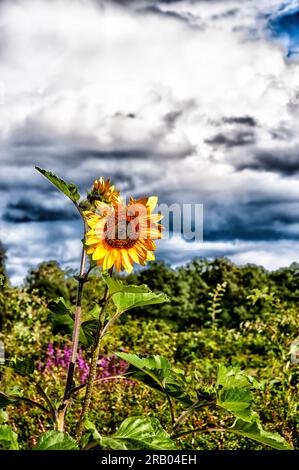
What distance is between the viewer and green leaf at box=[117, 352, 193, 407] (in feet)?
6.35

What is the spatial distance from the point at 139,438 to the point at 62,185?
29.2 inches

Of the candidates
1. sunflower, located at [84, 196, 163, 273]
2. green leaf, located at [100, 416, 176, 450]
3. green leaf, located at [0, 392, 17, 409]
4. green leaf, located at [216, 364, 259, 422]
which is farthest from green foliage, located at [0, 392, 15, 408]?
green leaf, located at [216, 364, 259, 422]

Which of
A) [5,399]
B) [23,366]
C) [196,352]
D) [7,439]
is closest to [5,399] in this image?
[5,399]

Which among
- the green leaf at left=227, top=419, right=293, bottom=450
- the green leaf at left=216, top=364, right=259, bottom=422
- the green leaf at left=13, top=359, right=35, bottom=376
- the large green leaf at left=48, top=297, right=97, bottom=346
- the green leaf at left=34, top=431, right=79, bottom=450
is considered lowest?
the green leaf at left=227, top=419, right=293, bottom=450

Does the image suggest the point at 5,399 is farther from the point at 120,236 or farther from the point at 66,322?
the point at 120,236

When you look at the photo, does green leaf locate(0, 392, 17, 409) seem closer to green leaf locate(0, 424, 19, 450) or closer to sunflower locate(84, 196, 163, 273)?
green leaf locate(0, 424, 19, 450)

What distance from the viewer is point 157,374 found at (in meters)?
1.93

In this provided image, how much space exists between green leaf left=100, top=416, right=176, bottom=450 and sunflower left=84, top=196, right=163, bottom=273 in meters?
0.44

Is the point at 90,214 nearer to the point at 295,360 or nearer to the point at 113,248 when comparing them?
the point at 113,248

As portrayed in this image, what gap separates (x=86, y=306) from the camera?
655 centimetres
